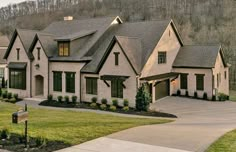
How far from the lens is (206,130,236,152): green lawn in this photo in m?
10.9

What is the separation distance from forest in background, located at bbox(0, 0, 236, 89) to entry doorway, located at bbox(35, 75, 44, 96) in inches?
1652

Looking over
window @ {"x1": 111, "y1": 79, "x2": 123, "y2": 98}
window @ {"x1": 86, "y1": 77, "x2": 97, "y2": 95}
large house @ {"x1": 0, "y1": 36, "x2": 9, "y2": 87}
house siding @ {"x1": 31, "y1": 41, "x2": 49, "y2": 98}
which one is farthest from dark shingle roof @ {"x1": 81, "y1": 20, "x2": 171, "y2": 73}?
large house @ {"x1": 0, "y1": 36, "x2": 9, "y2": 87}

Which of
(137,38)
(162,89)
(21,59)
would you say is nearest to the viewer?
(137,38)

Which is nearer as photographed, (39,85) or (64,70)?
(64,70)

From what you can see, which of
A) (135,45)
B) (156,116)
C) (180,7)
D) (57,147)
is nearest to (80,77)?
(135,45)

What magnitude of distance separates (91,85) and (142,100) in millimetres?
6001

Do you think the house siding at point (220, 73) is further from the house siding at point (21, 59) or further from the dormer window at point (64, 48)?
the house siding at point (21, 59)

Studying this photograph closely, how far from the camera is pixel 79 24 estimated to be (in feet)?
120

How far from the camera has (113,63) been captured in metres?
27.3

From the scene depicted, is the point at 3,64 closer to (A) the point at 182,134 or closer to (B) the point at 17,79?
(B) the point at 17,79

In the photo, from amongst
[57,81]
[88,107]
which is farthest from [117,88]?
[57,81]

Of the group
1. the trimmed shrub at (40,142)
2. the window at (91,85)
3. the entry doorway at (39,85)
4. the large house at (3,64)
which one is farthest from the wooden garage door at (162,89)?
the large house at (3,64)

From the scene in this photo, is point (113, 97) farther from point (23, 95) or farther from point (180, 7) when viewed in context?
point (180, 7)

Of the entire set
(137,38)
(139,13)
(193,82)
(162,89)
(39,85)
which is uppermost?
(139,13)
